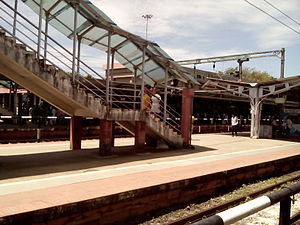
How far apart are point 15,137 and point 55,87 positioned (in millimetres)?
6703

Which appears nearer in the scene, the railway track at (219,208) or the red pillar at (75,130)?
the railway track at (219,208)

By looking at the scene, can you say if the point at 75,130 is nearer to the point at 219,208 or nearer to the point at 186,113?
the point at 186,113

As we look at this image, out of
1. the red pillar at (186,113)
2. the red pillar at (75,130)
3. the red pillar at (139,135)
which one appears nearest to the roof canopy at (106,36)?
the red pillar at (186,113)

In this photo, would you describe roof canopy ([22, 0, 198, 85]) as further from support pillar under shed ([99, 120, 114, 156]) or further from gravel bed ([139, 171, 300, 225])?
gravel bed ([139, 171, 300, 225])

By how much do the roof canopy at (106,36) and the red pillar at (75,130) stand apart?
307 cm

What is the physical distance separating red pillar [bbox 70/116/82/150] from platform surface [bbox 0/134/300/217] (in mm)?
526

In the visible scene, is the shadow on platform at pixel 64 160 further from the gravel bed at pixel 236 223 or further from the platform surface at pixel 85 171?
the gravel bed at pixel 236 223

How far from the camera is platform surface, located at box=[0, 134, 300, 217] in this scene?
5766 millimetres

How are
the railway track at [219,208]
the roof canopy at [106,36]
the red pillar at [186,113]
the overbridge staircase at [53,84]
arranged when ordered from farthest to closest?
the red pillar at [186,113] → the roof canopy at [106,36] → the overbridge staircase at [53,84] → the railway track at [219,208]

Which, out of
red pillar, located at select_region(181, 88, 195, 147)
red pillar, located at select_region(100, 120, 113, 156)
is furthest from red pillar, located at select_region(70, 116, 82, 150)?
red pillar, located at select_region(181, 88, 195, 147)

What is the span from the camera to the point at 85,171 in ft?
27.7

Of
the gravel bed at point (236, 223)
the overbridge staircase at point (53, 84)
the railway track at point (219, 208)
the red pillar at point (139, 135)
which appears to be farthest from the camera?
the red pillar at point (139, 135)

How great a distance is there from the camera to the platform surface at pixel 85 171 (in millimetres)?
5766

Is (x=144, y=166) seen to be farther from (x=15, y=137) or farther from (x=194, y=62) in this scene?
(x=194, y=62)
